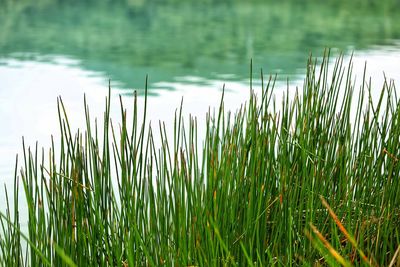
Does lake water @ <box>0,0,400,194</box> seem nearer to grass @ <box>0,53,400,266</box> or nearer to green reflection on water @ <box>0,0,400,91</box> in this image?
green reflection on water @ <box>0,0,400,91</box>

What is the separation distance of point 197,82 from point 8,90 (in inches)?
85.4

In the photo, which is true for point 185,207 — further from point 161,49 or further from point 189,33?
point 189,33

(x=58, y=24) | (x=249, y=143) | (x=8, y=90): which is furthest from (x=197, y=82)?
(x=249, y=143)

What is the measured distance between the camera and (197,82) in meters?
9.00

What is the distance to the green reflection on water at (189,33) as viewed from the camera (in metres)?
10.2

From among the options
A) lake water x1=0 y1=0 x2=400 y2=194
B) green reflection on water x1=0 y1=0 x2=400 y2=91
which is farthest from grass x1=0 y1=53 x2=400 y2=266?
green reflection on water x1=0 y1=0 x2=400 y2=91

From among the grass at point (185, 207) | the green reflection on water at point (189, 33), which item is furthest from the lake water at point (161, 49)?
the grass at point (185, 207)

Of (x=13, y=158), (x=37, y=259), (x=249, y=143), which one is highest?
(x=249, y=143)

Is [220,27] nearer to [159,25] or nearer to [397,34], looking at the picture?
[159,25]

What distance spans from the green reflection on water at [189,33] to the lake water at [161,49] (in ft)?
0.06

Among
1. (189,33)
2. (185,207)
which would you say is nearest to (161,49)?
A: (189,33)

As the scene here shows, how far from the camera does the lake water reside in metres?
7.50

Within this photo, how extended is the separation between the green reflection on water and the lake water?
0.06 ft

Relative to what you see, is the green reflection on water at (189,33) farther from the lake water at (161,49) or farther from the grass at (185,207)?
the grass at (185,207)
